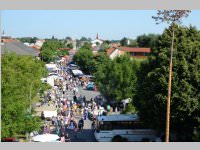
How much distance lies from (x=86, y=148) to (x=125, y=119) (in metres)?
10.7

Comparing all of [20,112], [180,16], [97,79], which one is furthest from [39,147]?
[97,79]

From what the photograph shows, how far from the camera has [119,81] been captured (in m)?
37.1

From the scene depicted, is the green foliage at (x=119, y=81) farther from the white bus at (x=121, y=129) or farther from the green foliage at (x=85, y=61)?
the green foliage at (x=85, y=61)

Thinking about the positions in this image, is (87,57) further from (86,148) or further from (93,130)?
(86,148)

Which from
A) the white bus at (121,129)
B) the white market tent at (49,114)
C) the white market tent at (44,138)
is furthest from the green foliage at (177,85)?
the white market tent at (49,114)

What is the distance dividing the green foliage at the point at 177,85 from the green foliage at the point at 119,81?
12.0m

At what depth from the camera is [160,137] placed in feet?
78.6

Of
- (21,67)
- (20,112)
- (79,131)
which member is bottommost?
(79,131)

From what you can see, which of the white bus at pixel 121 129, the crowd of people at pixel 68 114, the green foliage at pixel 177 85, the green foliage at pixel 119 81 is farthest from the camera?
the green foliage at pixel 119 81

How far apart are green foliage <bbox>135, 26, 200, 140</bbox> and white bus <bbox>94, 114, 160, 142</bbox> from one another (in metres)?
1.03

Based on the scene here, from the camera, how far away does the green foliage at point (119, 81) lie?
36.9m

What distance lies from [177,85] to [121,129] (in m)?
5.12

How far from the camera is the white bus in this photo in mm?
25141

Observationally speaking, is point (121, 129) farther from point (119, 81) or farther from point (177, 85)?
point (119, 81)
